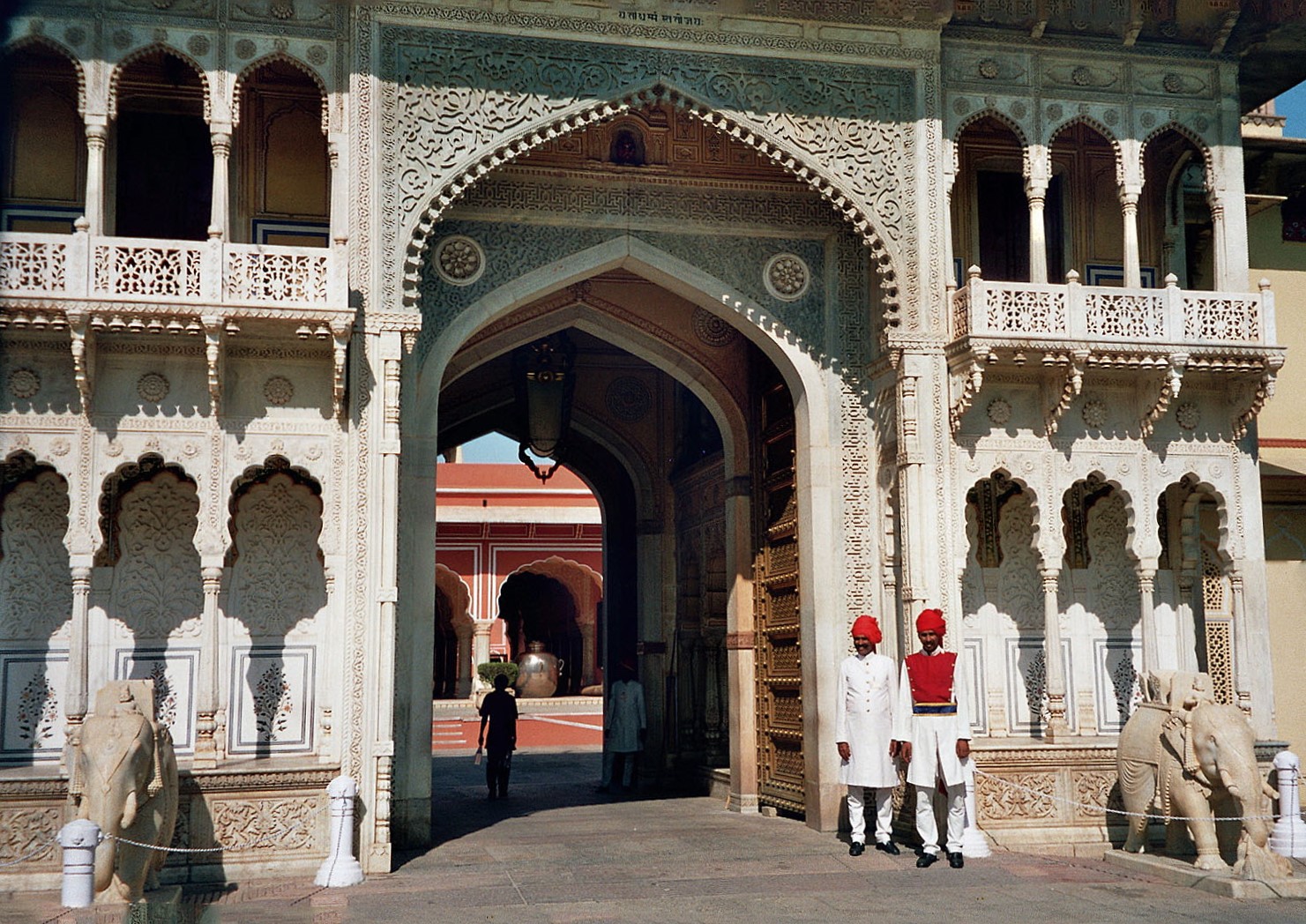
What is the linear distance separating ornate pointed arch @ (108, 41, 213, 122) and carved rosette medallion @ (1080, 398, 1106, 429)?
20.2ft

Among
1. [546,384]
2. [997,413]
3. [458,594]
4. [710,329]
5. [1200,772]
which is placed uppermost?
[710,329]

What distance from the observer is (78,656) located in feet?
27.2

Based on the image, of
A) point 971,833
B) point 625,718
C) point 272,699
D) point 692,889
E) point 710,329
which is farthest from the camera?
point 625,718

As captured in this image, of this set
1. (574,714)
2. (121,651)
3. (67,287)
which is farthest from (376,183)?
(574,714)

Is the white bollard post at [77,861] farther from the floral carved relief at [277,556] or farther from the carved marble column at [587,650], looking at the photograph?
A: the carved marble column at [587,650]

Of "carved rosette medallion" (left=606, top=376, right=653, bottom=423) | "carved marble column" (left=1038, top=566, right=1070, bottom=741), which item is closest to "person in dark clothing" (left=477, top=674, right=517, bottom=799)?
"carved rosette medallion" (left=606, top=376, right=653, bottom=423)

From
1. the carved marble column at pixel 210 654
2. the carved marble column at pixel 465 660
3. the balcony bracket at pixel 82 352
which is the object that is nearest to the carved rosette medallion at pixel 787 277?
the carved marble column at pixel 210 654

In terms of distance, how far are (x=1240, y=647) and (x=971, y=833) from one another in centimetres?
245

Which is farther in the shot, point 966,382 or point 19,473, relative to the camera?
point 966,382

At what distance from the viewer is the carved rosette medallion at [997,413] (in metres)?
9.78

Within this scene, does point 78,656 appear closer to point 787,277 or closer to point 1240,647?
point 787,277

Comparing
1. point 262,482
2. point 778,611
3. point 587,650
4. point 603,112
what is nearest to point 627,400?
point 778,611

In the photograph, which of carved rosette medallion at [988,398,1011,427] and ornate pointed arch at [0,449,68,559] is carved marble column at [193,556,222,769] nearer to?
ornate pointed arch at [0,449,68,559]

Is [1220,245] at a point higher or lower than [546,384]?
higher
